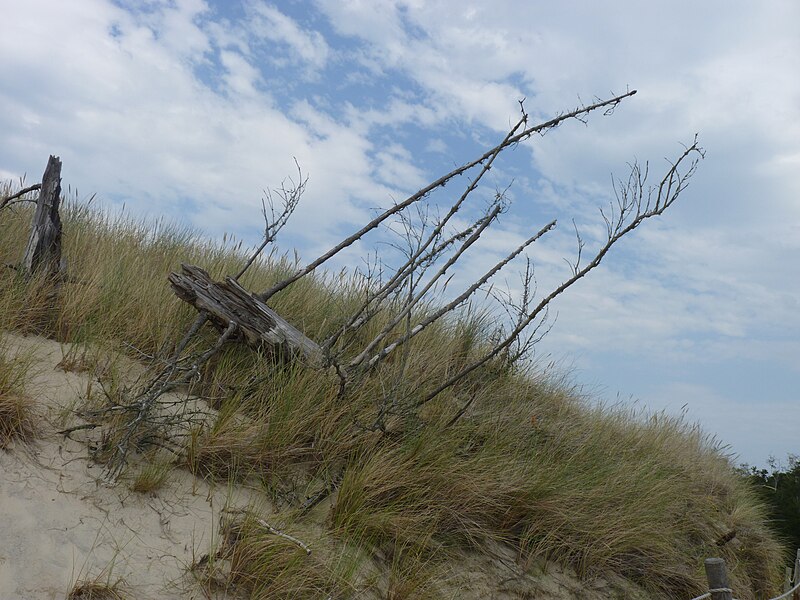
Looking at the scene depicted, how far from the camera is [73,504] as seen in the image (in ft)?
12.4

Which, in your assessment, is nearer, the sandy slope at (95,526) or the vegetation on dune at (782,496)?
the sandy slope at (95,526)

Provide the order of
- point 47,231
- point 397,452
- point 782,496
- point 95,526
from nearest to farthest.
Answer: point 95,526, point 397,452, point 47,231, point 782,496

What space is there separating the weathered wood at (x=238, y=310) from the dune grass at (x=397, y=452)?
18cm

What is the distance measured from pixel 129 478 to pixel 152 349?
1406 mm

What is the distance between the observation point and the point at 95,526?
368 cm

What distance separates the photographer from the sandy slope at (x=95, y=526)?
3.40m

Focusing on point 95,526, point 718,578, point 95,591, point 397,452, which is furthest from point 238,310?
point 718,578

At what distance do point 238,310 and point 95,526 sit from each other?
1.79 metres

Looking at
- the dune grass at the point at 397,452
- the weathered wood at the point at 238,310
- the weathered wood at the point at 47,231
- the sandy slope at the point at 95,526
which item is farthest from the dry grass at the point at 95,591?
the weathered wood at the point at 47,231

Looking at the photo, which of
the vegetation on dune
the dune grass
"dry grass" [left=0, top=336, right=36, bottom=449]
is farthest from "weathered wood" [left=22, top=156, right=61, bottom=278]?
the vegetation on dune

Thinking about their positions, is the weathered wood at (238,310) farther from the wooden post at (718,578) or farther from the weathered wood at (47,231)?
the wooden post at (718,578)

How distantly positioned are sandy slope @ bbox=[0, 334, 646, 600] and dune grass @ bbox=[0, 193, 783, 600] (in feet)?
0.57

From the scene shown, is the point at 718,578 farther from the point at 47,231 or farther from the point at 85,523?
the point at 47,231

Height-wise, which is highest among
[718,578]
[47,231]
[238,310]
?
[47,231]
